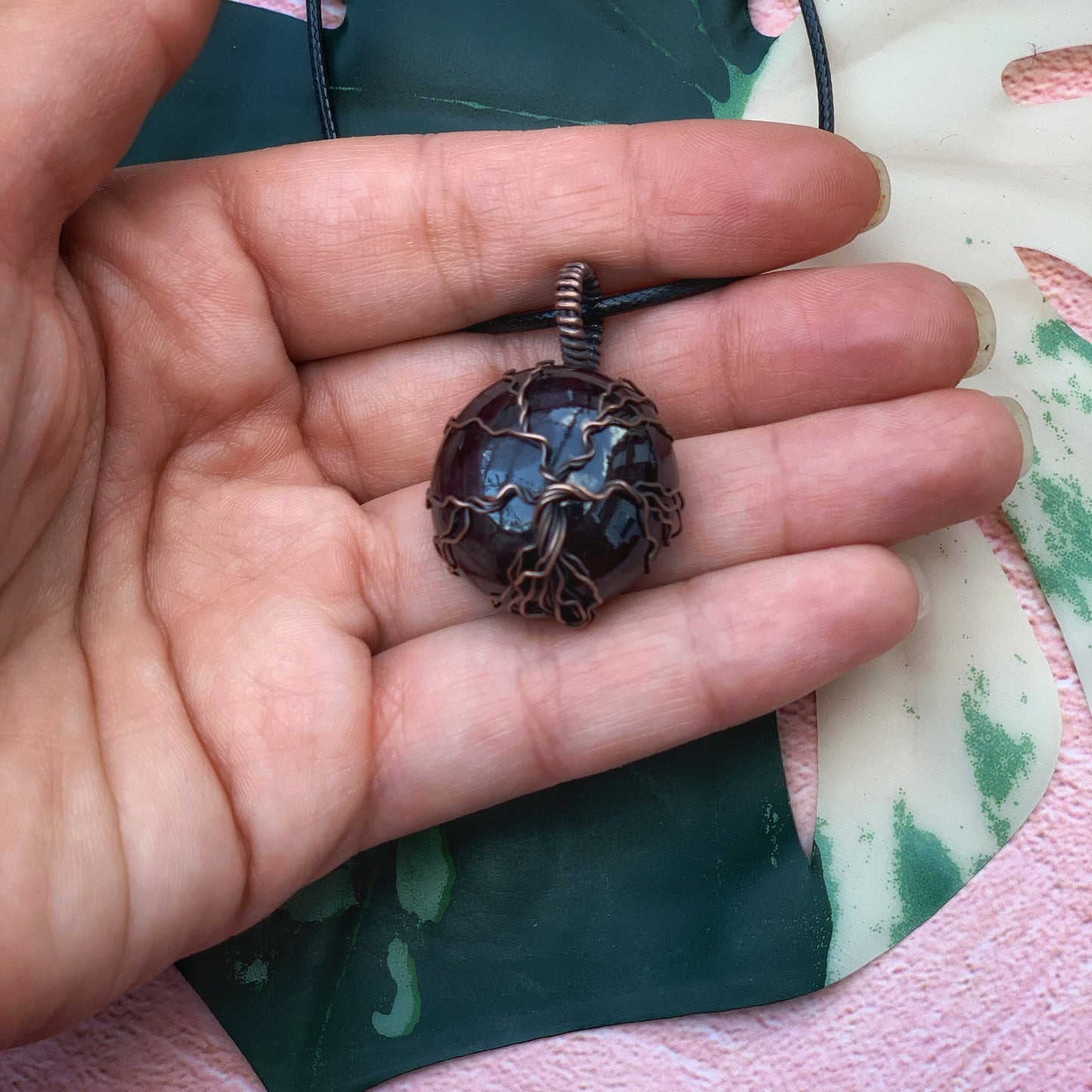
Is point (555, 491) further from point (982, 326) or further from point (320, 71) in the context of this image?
point (320, 71)

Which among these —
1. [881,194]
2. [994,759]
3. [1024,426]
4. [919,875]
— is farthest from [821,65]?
[919,875]

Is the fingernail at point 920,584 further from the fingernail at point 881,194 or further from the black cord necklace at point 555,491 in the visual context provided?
the fingernail at point 881,194

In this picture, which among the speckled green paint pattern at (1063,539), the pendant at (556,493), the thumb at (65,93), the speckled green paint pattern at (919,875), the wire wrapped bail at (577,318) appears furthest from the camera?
the speckled green paint pattern at (1063,539)

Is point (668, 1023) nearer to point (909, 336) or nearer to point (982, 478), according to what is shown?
point (982, 478)

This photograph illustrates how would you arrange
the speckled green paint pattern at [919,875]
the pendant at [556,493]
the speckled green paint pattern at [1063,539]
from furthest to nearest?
1. the speckled green paint pattern at [1063,539]
2. the speckled green paint pattern at [919,875]
3. the pendant at [556,493]

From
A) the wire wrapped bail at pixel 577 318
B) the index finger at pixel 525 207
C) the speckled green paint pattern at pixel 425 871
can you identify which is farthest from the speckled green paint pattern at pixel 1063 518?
the speckled green paint pattern at pixel 425 871

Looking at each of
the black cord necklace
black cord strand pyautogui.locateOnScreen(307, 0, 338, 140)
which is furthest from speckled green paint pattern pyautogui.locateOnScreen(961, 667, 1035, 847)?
black cord strand pyautogui.locateOnScreen(307, 0, 338, 140)
